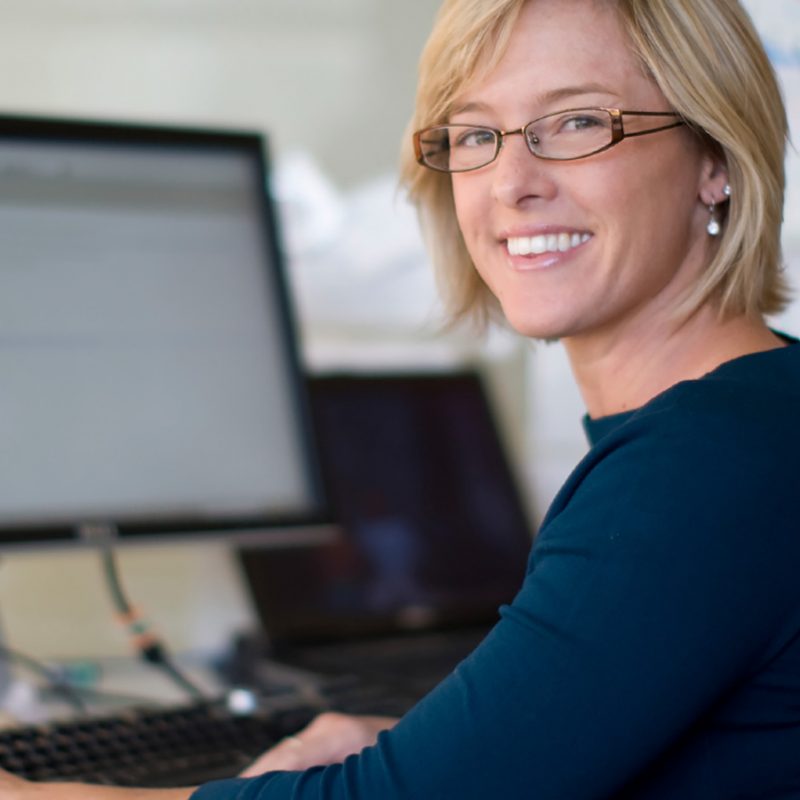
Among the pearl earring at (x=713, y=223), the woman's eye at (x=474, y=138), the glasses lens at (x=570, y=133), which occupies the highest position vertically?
the woman's eye at (x=474, y=138)

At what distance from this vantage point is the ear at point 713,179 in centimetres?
91

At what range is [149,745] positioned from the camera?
96cm

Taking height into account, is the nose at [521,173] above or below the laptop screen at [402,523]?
above

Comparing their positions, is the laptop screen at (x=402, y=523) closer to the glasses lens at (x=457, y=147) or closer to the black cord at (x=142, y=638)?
the black cord at (x=142, y=638)

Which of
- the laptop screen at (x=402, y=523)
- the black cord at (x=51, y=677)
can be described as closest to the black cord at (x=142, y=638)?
the black cord at (x=51, y=677)

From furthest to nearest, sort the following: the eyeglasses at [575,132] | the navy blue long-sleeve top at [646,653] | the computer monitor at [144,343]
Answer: the computer monitor at [144,343] → the eyeglasses at [575,132] → the navy blue long-sleeve top at [646,653]

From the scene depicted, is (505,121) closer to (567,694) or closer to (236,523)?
(567,694)

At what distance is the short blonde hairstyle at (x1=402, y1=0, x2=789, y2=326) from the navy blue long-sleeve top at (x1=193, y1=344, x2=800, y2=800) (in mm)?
204

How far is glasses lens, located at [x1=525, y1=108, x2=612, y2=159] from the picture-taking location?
0.86m

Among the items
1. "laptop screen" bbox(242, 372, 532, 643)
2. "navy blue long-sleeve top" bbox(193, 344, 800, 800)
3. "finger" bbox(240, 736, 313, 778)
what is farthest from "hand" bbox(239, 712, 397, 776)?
"laptop screen" bbox(242, 372, 532, 643)

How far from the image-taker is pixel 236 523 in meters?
1.25

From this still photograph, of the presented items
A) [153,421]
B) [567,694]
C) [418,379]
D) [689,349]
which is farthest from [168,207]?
[567,694]

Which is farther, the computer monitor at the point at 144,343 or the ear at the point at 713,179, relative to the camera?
the computer monitor at the point at 144,343

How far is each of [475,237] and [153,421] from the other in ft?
1.45
